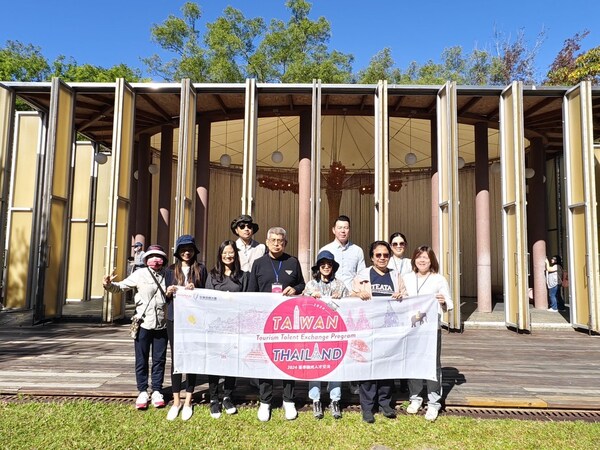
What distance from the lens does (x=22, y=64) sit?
2184 cm

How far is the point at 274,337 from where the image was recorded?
3.32 metres

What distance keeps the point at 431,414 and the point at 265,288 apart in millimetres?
1622

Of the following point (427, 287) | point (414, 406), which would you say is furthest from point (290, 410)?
point (427, 287)

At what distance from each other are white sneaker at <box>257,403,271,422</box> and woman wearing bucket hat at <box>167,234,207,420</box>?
0.54m

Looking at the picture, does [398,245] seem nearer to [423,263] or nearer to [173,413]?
[423,263]

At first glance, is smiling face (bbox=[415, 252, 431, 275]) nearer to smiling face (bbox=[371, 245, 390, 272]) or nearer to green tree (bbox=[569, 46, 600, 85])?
smiling face (bbox=[371, 245, 390, 272])

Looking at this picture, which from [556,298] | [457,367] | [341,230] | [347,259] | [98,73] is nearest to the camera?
[341,230]

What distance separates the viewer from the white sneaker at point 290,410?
306 cm

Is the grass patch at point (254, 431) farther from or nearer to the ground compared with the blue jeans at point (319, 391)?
nearer to the ground

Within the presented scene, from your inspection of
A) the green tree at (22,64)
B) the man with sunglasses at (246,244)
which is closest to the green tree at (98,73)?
the green tree at (22,64)

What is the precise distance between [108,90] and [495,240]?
476 inches

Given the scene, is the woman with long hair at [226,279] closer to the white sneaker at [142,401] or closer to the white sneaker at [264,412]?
the white sneaker at [264,412]

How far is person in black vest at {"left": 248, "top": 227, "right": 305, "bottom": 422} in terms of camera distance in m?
3.19

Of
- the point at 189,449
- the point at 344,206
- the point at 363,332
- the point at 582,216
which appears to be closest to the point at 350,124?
the point at 582,216
